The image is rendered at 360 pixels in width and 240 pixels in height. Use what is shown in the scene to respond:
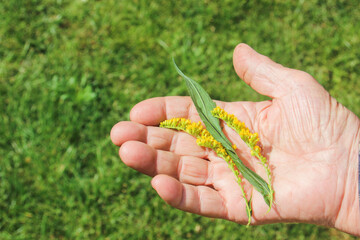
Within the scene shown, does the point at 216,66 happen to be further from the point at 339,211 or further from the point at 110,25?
the point at 339,211

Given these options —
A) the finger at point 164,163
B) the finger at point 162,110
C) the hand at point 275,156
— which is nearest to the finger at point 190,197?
the hand at point 275,156

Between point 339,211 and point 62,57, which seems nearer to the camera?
point 339,211

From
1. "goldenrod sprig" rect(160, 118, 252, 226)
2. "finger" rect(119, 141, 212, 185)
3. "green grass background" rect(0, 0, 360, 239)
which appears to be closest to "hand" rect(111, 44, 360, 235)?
"finger" rect(119, 141, 212, 185)

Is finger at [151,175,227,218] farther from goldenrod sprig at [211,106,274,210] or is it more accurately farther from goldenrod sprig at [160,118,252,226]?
goldenrod sprig at [211,106,274,210]

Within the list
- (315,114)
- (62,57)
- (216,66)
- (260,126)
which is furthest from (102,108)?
(315,114)

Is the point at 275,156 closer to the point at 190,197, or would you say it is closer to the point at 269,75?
the point at 269,75

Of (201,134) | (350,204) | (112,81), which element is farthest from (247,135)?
(112,81)

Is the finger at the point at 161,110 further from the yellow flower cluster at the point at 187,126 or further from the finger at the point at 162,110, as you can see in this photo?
the yellow flower cluster at the point at 187,126

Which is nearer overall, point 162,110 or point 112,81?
point 162,110
